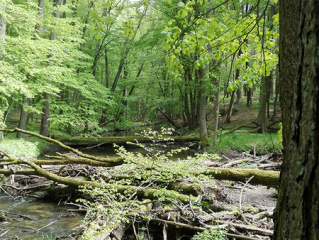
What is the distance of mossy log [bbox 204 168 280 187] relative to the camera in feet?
16.2

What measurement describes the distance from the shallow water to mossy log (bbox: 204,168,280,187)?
10.3 feet

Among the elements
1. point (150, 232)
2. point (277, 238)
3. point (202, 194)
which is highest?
point (277, 238)

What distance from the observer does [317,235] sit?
90 cm

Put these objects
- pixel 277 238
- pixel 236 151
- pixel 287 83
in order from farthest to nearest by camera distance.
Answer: pixel 236 151 < pixel 287 83 < pixel 277 238

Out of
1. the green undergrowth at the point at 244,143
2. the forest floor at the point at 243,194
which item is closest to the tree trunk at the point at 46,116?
the forest floor at the point at 243,194

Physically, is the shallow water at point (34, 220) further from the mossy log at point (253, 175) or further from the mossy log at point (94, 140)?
the mossy log at point (94, 140)

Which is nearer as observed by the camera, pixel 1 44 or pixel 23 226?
pixel 23 226

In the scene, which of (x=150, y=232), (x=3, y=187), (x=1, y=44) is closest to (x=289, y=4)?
(x=150, y=232)

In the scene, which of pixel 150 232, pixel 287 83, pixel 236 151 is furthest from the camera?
pixel 236 151

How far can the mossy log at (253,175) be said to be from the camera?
4950 millimetres

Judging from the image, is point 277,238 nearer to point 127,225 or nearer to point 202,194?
point 127,225

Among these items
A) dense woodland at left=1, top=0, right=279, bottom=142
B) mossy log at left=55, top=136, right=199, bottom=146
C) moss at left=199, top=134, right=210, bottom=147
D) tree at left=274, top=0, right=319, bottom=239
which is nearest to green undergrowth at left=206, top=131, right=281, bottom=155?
moss at left=199, top=134, right=210, bottom=147

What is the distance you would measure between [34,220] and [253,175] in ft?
15.9

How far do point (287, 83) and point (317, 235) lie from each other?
2.32 ft
